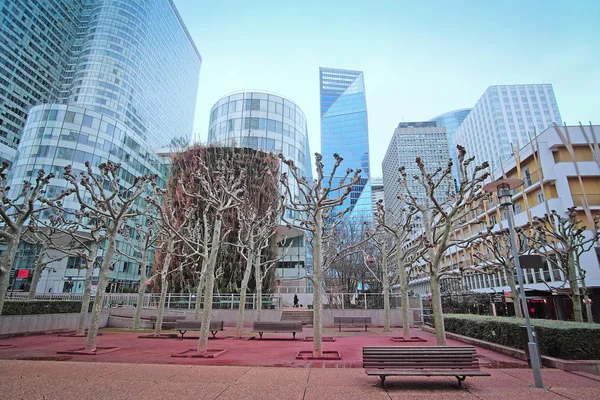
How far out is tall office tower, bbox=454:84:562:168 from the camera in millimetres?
124938

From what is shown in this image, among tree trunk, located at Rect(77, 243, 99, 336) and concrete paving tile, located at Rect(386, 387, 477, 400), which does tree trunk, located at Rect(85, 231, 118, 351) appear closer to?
tree trunk, located at Rect(77, 243, 99, 336)

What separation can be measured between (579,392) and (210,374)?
308 inches

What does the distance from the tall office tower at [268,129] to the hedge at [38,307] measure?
2509 cm

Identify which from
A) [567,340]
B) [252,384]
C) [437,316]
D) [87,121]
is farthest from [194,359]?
[87,121]

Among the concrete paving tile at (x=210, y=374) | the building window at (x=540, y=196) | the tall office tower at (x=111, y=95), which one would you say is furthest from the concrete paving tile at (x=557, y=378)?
the tall office tower at (x=111, y=95)

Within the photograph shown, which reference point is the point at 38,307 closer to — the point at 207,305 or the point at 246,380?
the point at 207,305

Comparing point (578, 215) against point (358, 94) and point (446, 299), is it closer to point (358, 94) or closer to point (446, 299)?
point (446, 299)

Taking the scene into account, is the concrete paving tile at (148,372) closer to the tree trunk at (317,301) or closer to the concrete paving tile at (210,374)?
the concrete paving tile at (210,374)

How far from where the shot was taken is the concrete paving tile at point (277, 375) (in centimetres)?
706

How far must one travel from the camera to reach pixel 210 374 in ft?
25.1

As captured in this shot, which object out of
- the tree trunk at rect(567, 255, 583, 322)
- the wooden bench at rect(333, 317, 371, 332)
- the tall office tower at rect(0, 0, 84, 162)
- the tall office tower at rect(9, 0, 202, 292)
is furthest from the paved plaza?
the tall office tower at rect(0, 0, 84, 162)

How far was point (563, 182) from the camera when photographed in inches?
1111

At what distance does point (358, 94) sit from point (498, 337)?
196 meters

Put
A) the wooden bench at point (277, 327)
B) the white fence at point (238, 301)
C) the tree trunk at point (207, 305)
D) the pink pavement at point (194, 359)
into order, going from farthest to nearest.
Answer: the white fence at point (238, 301)
the wooden bench at point (277, 327)
the tree trunk at point (207, 305)
the pink pavement at point (194, 359)
